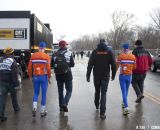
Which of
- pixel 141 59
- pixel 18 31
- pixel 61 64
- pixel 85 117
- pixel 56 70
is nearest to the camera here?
pixel 85 117

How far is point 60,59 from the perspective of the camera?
371 inches

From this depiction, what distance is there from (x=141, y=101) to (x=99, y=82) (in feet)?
9.20

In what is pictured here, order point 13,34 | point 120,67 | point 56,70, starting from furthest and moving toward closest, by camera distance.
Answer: point 13,34 < point 120,67 < point 56,70

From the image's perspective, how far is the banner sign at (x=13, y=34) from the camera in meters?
17.1

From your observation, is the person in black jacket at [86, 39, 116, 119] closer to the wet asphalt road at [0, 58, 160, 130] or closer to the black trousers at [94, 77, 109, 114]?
the black trousers at [94, 77, 109, 114]

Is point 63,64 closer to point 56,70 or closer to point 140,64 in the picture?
point 56,70

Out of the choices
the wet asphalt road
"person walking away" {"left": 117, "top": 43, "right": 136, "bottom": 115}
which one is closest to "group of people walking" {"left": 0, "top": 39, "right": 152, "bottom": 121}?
the wet asphalt road

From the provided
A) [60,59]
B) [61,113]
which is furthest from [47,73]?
[61,113]

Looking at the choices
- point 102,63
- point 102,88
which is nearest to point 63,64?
point 102,63

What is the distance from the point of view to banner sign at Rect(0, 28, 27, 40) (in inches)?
674

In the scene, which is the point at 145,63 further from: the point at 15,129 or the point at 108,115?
the point at 15,129

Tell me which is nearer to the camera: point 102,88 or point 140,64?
point 102,88

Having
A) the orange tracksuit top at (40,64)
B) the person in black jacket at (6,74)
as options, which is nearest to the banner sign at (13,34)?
the person in black jacket at (6,74)

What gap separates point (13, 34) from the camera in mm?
17250
